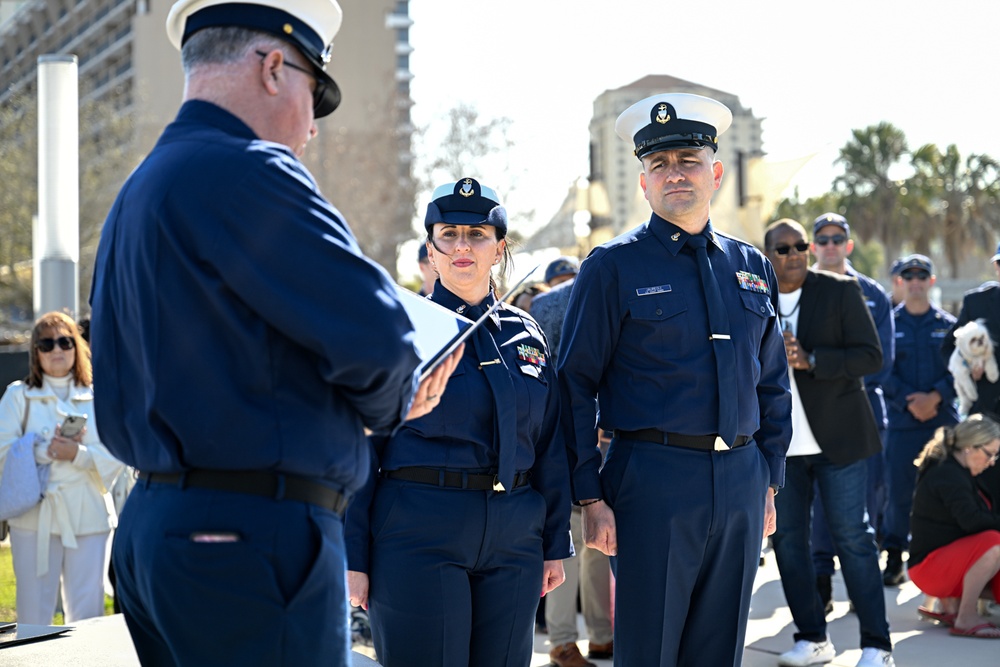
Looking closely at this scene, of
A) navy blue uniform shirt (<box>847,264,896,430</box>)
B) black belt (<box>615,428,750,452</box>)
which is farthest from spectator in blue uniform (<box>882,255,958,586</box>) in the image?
black belt (<box>615,428,750,452</box>)

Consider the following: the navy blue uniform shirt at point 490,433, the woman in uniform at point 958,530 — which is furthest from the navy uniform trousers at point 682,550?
the woman in uniform at point 958,530

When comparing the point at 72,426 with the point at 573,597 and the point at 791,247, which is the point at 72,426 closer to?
the point at 573,597

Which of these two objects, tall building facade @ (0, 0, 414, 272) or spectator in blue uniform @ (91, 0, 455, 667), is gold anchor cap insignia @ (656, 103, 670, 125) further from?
tall building facade @ (0, 0, 414, 272)

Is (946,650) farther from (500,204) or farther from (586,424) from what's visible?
(500,204)

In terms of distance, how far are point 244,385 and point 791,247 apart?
4.71 meters

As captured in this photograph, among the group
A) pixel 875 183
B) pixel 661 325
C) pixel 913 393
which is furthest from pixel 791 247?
pixel 875 183

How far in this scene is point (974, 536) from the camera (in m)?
7.34

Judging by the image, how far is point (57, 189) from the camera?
8836 mm

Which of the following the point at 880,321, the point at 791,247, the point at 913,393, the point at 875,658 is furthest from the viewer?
the point at 913,393

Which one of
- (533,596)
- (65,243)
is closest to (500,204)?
(533,596)

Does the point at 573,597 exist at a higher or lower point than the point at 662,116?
lower

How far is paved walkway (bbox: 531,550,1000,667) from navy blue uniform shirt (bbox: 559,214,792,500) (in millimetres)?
2756

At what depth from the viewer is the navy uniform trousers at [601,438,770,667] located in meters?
4.07

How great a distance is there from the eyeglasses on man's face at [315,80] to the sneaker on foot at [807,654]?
4.68 m
